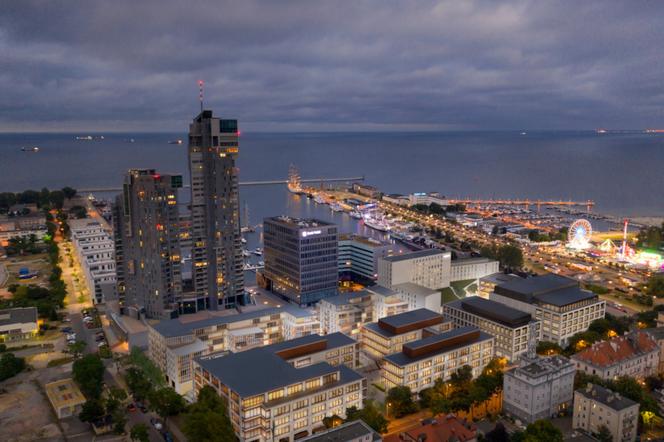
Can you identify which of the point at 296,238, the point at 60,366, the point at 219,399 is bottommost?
the point at 60,366

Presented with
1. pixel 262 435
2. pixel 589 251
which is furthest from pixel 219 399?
pixel 589 251

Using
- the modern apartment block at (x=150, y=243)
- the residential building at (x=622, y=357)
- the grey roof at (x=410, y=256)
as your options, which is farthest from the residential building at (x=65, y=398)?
the residential building at (x=622, y=357)

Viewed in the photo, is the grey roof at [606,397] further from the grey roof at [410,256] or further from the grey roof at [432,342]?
the grey roof at [410,256]

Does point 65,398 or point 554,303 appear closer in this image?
point 65,398

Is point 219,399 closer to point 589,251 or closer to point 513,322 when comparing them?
point 513,322

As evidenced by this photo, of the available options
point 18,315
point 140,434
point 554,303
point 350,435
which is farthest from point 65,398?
point 554,303

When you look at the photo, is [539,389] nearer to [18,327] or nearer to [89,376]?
[89,376]

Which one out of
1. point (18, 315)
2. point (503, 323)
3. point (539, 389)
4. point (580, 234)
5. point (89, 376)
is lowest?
point (89, 376)

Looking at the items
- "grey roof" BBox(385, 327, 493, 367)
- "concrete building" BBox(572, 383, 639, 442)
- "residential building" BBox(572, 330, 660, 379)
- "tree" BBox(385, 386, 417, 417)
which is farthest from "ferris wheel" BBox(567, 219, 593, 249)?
"tree" BBox(385, 386, 417, 417)
